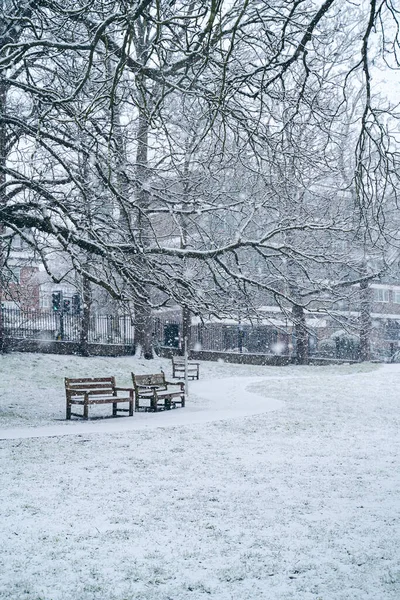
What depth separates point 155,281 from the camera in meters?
10.9

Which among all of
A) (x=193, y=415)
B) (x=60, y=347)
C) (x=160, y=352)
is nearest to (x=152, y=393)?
(x=193, y=415)

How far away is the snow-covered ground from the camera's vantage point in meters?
4.45

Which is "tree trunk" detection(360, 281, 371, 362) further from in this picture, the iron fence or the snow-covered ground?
the snow-covered ground

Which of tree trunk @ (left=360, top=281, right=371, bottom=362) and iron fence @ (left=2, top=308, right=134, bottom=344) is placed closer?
iron fence @ (left=2, top=308, right=134, bottom=344)

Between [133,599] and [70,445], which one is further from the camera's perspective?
[70,445]

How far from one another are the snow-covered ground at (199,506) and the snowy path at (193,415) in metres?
0.05

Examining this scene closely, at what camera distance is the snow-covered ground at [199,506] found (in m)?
4.45

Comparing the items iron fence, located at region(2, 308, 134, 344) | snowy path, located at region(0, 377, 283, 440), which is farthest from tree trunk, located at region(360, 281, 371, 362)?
iron fence, located at region(2, 308, 134, 344)

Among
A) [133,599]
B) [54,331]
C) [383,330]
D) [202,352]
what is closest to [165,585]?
[133,599]

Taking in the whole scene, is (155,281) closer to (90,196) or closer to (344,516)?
(90,196)

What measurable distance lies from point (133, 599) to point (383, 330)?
39.3m

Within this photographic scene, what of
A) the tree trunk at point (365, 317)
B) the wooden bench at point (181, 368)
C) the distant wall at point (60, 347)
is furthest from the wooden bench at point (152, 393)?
the tree trunk at point (365, 317)

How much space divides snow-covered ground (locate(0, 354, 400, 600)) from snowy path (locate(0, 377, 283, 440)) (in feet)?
0.17

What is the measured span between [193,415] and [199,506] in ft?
22.2
